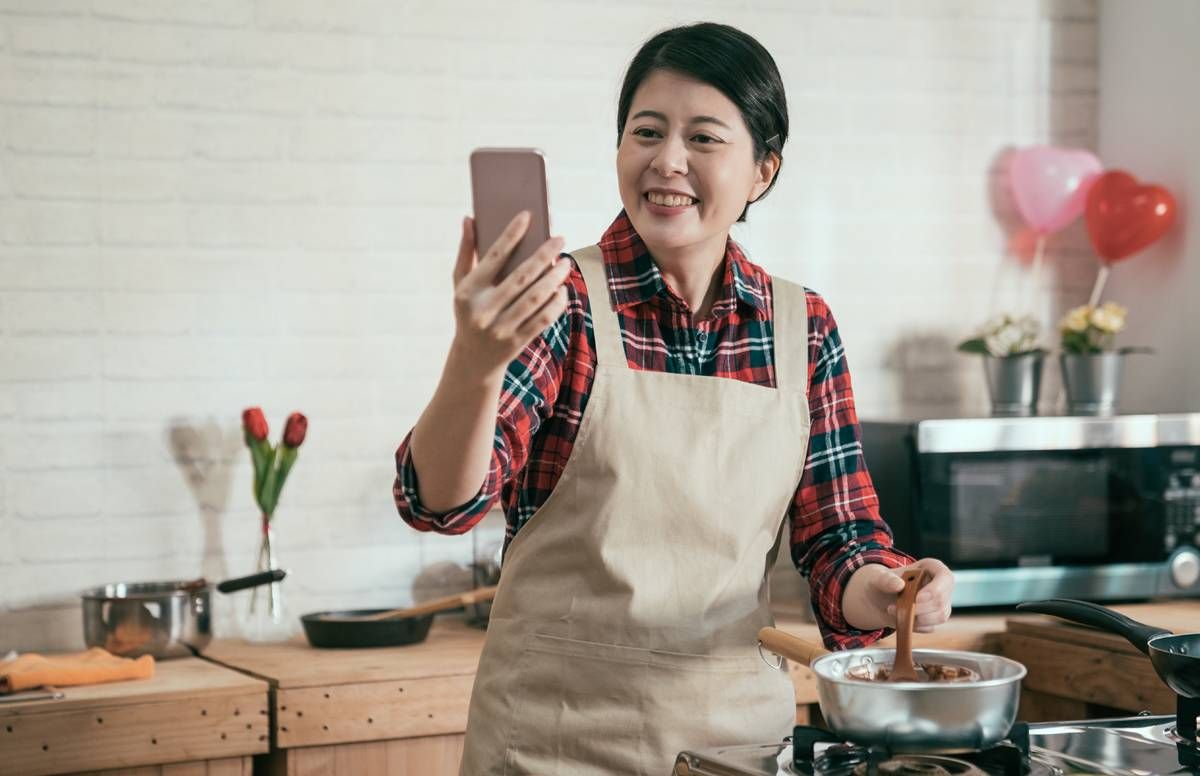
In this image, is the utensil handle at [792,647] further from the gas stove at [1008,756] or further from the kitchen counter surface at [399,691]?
the kitchen counter surface at [399,691]

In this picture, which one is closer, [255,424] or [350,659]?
[350,659]

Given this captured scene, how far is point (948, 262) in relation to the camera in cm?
339

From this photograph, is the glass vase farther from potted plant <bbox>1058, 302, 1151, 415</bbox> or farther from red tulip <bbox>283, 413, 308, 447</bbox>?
potted plant <bbox>1058, 302, 1151, 415</bbox>

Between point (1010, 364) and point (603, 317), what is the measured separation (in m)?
1.69

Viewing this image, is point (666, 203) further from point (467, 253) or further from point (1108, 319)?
point (1108, 319)

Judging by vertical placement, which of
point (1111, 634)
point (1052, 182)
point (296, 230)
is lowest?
point (1111, 634)

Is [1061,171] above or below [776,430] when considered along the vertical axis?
above

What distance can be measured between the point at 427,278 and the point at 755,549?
1.43 meters

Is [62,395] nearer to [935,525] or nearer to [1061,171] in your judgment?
[935,525]

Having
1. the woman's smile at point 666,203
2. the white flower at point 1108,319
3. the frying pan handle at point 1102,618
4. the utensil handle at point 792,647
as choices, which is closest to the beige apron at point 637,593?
the woman's smile at point 666,203

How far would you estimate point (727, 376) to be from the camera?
178cm

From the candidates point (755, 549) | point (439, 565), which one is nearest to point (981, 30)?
point (439, 565)

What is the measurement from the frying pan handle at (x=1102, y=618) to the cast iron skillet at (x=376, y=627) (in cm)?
139

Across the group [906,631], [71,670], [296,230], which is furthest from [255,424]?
[906,631]
